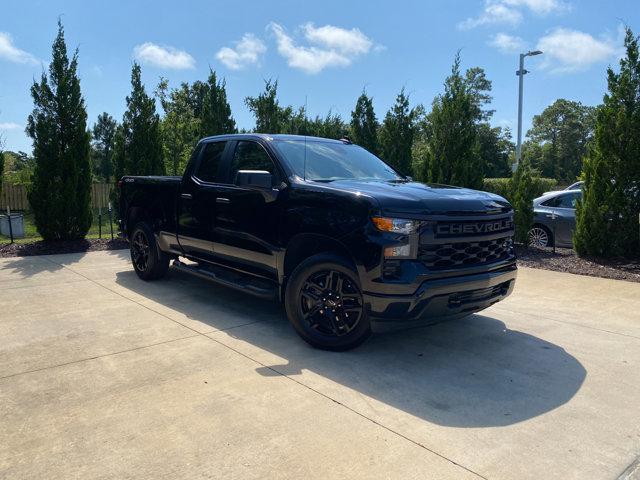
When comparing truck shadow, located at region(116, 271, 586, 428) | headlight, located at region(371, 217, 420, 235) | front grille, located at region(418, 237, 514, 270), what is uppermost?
headlight, located at region(371, 217, 420, 235)

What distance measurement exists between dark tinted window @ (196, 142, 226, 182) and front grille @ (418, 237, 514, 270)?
2.84 metres

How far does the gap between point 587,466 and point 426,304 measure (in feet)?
5.04

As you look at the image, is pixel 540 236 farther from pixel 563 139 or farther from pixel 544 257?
pixel 563 139

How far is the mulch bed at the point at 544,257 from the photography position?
26.7 ft

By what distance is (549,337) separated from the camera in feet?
16.2

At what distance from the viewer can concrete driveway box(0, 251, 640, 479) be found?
2.70 meters

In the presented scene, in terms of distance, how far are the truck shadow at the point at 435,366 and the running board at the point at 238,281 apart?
38cm

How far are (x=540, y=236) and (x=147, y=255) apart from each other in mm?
8399

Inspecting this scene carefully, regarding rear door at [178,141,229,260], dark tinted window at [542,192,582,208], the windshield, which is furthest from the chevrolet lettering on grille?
dark tinted window at [542,192,582,208]

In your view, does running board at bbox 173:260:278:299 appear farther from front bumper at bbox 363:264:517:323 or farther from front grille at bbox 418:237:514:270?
front grille at bbox 418:237:514:270

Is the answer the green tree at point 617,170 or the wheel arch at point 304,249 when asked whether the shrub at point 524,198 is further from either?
the wheel arch at point 304,249

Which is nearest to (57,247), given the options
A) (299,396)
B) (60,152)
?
(60,152)

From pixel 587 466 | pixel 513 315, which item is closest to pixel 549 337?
pixel 513 315

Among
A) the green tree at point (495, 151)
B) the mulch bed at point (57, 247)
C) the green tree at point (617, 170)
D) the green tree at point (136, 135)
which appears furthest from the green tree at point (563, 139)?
the mulch bed at point (57, 247)
